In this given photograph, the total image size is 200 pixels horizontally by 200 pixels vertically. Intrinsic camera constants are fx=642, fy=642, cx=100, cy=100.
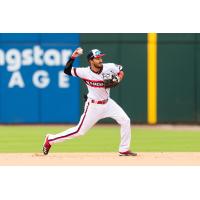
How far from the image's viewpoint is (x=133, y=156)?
41.6ft

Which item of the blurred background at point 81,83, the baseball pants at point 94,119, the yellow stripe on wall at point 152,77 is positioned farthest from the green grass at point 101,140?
the baseball pants at point 94,119

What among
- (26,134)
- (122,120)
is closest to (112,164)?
(122,120)

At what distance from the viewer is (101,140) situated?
1627 cm

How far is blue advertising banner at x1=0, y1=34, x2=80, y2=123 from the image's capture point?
20.0m

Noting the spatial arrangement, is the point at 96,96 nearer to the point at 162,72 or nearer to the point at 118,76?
the point at 118,76

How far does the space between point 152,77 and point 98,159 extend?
813 centimetres

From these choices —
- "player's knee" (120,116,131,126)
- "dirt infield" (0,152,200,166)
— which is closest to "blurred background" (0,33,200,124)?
"dirt infield" (0,152,200,166)

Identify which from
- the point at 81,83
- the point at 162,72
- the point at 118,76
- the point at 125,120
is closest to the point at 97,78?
the point at 118,76

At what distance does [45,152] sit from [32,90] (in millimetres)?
7514

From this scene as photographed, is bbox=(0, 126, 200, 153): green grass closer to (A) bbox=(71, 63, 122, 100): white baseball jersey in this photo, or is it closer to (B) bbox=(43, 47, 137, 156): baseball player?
(B) bbox=(43, 47, 137, 156): baseball player

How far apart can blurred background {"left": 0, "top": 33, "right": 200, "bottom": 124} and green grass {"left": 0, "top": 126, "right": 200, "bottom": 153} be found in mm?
795

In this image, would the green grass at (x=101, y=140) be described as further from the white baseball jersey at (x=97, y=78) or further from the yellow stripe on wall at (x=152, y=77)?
the white baseball jersey at (x=97, y=78)

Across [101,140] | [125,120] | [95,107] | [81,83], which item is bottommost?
[101,140]

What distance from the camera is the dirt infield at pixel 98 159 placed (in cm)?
1166
